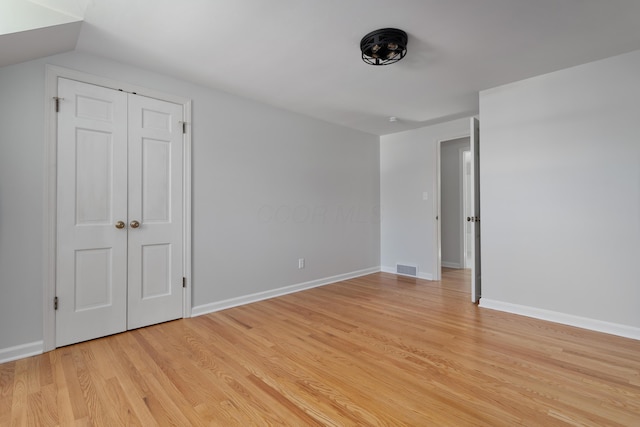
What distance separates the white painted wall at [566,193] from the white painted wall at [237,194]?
2.03 metres

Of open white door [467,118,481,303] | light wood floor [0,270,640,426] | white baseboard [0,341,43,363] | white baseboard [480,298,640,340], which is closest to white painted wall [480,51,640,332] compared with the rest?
white baseboard [480,298,640,340]

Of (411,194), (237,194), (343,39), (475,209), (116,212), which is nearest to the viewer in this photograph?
(343,39)

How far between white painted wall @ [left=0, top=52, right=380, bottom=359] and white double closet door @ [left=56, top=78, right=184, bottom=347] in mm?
153

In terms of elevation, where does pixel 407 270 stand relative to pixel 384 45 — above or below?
below

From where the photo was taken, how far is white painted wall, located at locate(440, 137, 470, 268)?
5648mm

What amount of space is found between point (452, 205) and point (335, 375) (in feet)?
15.5

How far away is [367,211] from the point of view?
506 cm

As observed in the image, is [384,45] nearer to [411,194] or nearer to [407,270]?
[411,194]

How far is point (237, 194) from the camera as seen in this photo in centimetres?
339

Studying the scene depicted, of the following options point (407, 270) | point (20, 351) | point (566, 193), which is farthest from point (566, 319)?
point (20, 351)

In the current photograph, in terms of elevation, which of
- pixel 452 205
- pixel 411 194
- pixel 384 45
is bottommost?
pixel 452 205

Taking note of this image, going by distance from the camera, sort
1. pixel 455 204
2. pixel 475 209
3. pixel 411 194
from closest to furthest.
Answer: pixel 475 209, pixel 411 194, pixel 455 204

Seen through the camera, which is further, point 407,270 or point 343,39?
point 407,270

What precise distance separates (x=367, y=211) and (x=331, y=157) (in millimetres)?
1192
